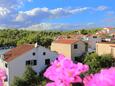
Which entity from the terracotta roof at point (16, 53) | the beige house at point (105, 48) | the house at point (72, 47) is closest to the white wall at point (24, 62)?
the terracotta roof at point (16, 53)

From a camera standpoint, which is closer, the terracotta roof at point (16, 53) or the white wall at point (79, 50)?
the terracotta roof at point (16, 53)

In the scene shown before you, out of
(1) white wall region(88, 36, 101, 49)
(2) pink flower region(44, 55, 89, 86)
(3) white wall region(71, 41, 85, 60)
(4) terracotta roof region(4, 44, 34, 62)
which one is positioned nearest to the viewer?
(2) pink flower region(44, 55, 89, 86)

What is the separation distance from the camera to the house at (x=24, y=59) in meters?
32.9

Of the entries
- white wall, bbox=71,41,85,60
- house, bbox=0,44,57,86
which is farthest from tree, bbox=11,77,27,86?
white wall, bbox=71,41,85,60

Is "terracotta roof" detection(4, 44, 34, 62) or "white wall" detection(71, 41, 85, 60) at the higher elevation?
"terracotta roof" detection(4, 44, 34, 62)

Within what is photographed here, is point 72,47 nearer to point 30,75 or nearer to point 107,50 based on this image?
point 107,50

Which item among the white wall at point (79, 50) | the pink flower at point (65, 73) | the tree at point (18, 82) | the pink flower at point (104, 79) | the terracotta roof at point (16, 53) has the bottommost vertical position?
the tree at point (18, 82)

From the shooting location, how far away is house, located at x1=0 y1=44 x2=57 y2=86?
3291cm

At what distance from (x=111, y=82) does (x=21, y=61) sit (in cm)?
3293

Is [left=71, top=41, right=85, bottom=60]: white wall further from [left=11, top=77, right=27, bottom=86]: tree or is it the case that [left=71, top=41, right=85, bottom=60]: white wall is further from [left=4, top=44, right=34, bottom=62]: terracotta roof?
[left=11, top=77, right=27, bottom=86]: tree

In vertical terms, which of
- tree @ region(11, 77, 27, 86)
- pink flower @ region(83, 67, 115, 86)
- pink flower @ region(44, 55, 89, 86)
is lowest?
tree @ region(11, 77, 27, 86)

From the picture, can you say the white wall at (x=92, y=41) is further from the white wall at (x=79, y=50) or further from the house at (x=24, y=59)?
the house at (x=24, y=59)

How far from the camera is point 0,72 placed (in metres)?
1.65

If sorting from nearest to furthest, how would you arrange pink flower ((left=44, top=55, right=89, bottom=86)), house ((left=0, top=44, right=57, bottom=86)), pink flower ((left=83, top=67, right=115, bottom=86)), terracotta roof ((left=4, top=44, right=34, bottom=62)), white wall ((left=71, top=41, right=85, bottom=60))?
pink flower ((left=83, top=67, right=115, bottom=86)) < pink flower ((left=44, top=55, right=89, bottom=86)) < house ((left=0, top=44, right=57, bottom=86)) < terracotta roof ((left=4, top=44, right=34, bottom=62)) < white wall ((left=71, top=41, right=85, bottom=60))
